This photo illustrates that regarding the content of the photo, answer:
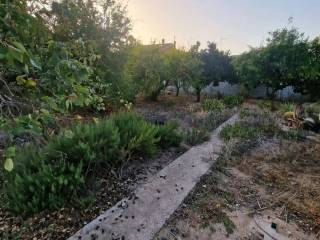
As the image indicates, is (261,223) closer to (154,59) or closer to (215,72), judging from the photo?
(154,59)

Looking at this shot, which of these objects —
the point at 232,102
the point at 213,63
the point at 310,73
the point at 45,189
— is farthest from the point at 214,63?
the point at 45,189

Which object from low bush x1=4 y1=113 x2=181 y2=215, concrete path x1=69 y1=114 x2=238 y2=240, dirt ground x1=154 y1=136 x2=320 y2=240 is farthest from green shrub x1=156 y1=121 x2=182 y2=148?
dirt ground x1=154 y1=136 x2=320 y2=240

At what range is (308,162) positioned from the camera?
16.0 feet

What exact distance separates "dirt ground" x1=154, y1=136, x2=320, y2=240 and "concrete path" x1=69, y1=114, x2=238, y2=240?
0.12 m

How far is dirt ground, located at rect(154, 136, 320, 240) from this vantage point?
2701mm

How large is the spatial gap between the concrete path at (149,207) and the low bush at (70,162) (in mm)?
441

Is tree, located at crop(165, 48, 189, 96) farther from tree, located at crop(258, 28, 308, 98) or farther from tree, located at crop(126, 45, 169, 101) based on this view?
tree, located at crop(258, 28, 308, 98)

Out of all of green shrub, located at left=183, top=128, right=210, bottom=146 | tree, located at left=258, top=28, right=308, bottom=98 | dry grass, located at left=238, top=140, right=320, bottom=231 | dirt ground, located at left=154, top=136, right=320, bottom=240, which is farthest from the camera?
tree, located at left=258, top=28, right=308, bottom=98

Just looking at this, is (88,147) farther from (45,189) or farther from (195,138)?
(195,138)

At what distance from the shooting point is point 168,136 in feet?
16.3

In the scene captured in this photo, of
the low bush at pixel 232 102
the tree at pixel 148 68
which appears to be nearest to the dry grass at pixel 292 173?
the low bush at pixel 232 102

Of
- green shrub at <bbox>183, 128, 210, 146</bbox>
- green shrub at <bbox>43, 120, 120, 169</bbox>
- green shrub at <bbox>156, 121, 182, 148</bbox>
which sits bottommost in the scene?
green shrub at <bbox>183, 128, 210, 146</bbox>

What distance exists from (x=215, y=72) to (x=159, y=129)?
33.3ft

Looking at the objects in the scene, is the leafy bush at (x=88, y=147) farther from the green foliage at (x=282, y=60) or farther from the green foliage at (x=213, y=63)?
the green foliage at (x=213, y=63)
